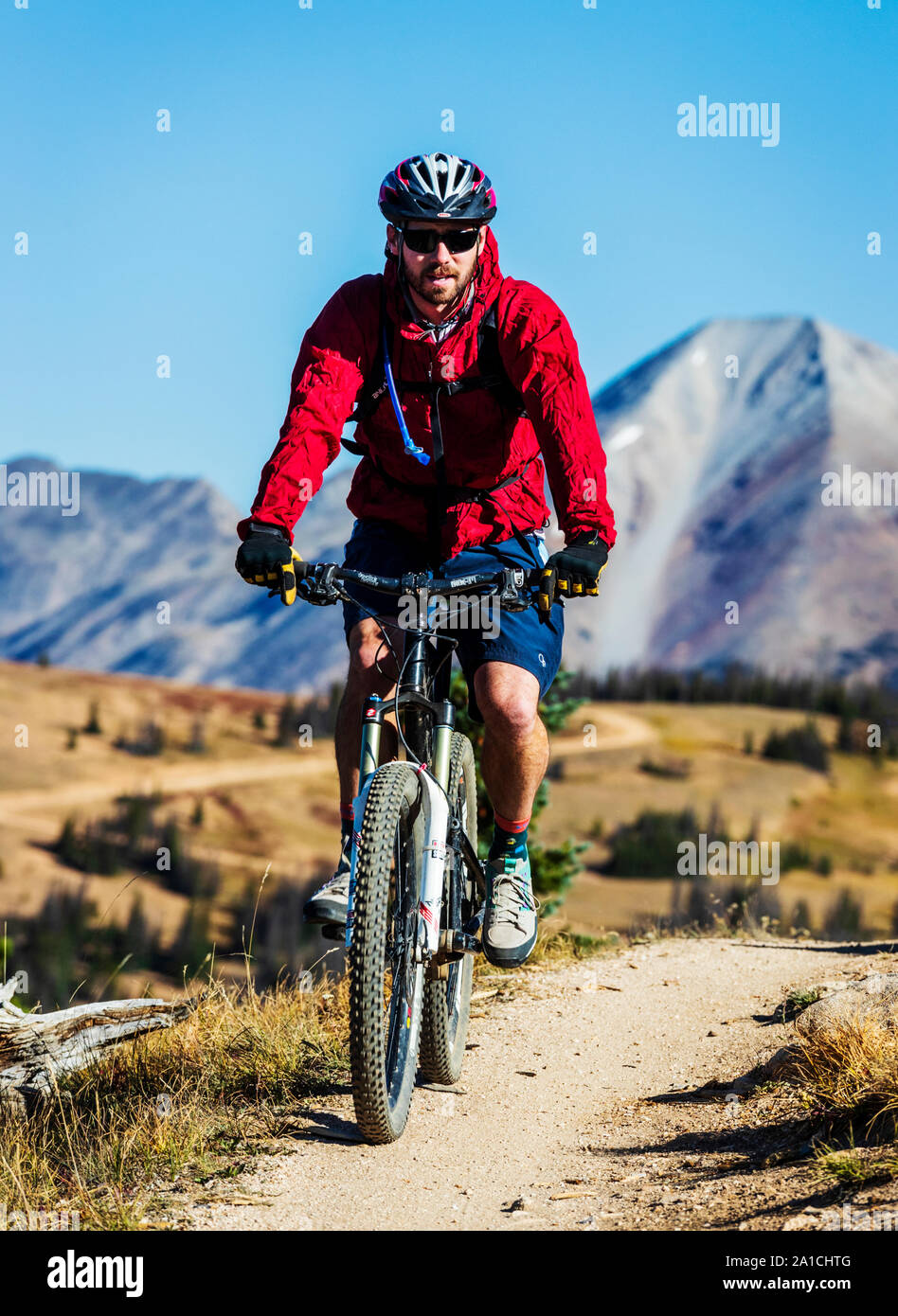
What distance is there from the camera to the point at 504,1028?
6383 millimetres

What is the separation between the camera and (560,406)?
186 inches

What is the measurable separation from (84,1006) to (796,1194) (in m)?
3.79

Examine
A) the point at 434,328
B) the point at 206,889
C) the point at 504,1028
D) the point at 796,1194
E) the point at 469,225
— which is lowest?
the point at 206,889

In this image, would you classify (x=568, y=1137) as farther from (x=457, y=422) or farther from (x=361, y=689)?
(x=457, y=422)

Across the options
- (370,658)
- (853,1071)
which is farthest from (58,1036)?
(853,1071)

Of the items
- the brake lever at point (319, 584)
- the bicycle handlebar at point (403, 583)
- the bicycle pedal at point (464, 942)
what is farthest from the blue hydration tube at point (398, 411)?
the bicycle pedal at point (464, 942)

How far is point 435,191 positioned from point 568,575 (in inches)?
54.7

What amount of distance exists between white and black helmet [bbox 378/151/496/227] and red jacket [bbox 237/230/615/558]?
0.27 m

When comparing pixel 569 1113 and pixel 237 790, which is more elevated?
pixel 569 1113

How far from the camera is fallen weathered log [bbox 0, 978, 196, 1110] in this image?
618cm

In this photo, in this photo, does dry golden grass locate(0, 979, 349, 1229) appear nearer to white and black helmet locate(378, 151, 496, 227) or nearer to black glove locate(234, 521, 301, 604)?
black glove locate(234, 521, 301, 604)

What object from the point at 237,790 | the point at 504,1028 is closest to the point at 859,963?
the point at 504,1028

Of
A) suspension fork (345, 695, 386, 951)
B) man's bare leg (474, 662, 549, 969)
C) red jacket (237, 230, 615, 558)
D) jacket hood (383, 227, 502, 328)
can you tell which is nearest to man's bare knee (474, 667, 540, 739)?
man's bare leg (474, 662, 549, 969)
